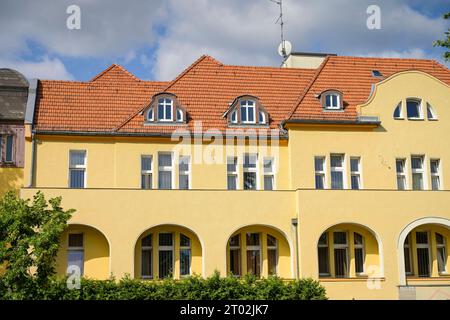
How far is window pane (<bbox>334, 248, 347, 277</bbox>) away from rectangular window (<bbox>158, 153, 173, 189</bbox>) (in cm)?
704

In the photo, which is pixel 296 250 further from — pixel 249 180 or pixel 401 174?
pixel 401 174

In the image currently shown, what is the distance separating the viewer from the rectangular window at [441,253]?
26592mm

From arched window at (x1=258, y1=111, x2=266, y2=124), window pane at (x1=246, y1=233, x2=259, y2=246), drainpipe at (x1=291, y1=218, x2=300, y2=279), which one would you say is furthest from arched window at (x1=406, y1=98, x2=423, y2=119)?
window pane at (x1=246, y1=233, x2=259, y2=246)

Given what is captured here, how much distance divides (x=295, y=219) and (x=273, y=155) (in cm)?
298

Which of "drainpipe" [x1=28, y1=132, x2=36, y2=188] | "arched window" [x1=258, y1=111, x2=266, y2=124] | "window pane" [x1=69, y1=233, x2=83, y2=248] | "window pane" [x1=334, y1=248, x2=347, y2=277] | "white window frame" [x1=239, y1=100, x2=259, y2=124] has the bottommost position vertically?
"window pane" [x1=334, y1=248, x2=347, y2=277]

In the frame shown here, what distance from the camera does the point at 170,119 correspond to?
26.8m

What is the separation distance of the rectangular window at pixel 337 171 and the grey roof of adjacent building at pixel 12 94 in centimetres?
1297

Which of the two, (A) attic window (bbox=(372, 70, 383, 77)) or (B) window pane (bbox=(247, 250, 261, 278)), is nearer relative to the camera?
(B) window pane (bbox=(247, 250, 261, 278))

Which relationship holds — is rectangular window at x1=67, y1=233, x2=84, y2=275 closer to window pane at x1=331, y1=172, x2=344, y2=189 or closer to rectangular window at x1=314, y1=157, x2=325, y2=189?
rectangular window at x1=314, y1=157, x2=325, y2=189

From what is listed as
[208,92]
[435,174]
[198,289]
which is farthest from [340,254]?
[208,92]

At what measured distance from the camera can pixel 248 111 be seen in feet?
89.9

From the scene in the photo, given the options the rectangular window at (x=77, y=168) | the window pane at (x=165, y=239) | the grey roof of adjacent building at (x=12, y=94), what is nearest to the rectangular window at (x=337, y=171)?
the window pane at (x=165, y=239)

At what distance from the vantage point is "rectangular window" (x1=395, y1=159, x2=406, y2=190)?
88.4 feet
